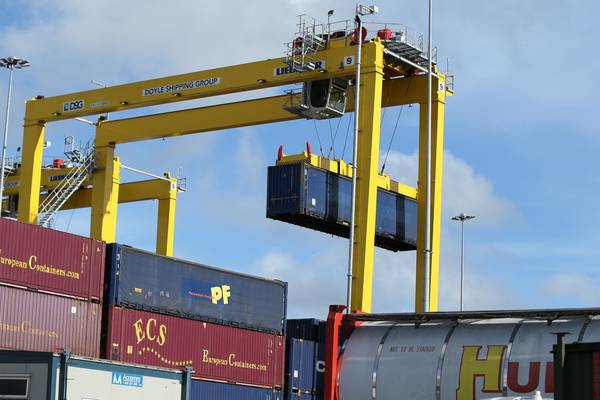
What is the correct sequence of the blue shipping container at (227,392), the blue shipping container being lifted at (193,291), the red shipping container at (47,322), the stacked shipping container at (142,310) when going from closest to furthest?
1. the red shipping container at (47,322)
2. the stacked shipping container at (142,310)
3. the blue shipping container being lifted at (193,291)
4. the blue shipping container at (227,392)

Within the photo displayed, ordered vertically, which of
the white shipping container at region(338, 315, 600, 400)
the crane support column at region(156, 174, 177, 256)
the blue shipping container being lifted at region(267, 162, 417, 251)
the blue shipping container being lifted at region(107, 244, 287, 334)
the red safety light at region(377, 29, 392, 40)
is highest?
the red safety light at region(377, 29, 392, 40)

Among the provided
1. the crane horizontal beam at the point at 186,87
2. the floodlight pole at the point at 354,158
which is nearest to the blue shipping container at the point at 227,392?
the floodlight pole at the point at 354,158

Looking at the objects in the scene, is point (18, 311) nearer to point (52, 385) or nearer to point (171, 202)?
point (52, 385)

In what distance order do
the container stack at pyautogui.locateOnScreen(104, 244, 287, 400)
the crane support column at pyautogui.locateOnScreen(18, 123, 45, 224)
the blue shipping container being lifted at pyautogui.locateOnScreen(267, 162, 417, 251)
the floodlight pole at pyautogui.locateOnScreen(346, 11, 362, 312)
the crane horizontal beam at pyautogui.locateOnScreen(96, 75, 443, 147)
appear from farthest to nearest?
the crane support column at pyautogui.locateOnScreen(18, 123, 45, 224) → the crane horizontal beam at pyautogui.locateOnScreen(96, 75, 443, 147) → the blue shipping container being lifted at pyautogui.locateOnScreen(267, 162, 417, 251) → the floodlight pole at pyautogui.locateOnScreen(346, 11, 362, 312) → the container stack at pyautogui.locateOnScreen(104, 244, 287, 400)

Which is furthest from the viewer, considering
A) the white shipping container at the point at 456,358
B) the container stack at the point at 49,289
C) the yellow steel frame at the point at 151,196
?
the yellow steel frame at the point at 151,196

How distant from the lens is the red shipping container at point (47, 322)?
2820 cm

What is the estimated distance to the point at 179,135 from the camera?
148ft

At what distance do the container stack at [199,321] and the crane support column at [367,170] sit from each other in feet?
9.11

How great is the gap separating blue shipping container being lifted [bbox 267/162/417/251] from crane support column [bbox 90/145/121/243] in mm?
9949

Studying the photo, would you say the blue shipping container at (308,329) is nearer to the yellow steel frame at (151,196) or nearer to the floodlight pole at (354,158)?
the floodlight pole at (354,158)

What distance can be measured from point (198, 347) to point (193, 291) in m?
1.70

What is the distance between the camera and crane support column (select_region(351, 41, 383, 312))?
3816cm

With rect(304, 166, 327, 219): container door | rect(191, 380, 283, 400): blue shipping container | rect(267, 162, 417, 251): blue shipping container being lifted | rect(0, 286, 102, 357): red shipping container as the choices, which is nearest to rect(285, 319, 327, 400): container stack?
rect(191, 380, 283, 400): blue shipping container

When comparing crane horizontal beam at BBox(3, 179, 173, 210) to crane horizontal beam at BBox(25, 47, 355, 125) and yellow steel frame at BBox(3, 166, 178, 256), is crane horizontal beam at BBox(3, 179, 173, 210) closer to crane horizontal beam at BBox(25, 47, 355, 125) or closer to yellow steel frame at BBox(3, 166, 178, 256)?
yellow steel frame at BBox(3, 166, 178, 256)
